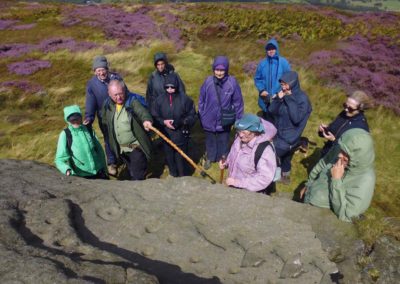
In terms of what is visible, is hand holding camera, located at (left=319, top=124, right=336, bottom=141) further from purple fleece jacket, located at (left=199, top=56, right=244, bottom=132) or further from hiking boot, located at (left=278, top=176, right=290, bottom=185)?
purple fleece jacket, located at (left=199, top=56, right=244, bottom=132)

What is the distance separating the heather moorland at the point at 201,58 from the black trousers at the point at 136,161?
1.77 m

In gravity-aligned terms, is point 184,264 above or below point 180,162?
above

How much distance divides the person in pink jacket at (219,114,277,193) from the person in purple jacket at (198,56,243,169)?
7.58 ft

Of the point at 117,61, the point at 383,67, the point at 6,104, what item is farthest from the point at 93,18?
the point at 383,67

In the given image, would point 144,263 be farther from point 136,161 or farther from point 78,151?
point 136,161

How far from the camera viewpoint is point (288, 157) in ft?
25.9

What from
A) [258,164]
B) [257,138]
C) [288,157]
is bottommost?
[288,157]

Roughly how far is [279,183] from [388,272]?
431 centimetres

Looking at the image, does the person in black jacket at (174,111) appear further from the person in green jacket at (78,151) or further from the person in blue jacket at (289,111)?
the person in blue jacket at (289,111)

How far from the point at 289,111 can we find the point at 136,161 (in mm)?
3341

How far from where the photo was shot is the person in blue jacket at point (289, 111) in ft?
21.2

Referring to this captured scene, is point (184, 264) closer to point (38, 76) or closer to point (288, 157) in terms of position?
point (288, 157)

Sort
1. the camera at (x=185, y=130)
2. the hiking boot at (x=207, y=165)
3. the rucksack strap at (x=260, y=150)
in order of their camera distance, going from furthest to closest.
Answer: the hiking boot at (x=207, y=165), the camera at (x=185, y=130), the rucksack strap at (x=260, y=150)

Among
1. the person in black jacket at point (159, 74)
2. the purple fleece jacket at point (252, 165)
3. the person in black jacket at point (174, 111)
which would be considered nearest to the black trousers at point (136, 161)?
the person in black jacket at point (174, 111)
